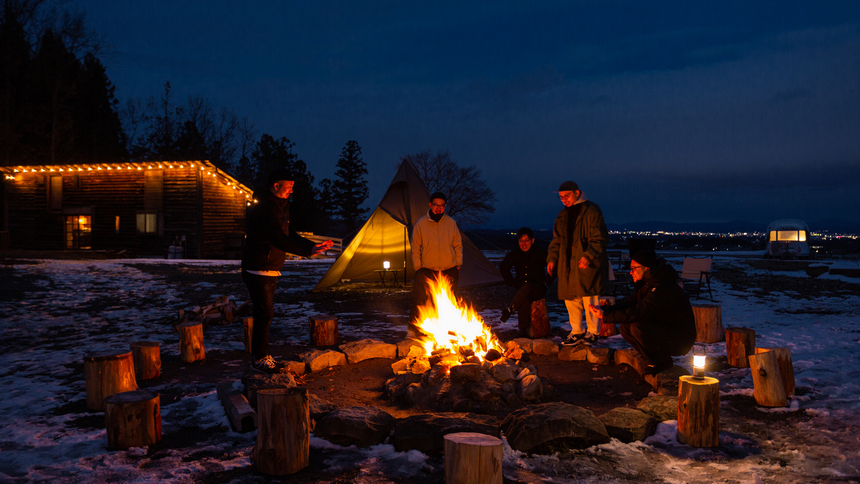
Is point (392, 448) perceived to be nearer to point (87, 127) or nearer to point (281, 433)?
point (281, 433)

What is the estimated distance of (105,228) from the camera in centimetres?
2197

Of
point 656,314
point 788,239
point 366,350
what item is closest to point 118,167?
point 366,350

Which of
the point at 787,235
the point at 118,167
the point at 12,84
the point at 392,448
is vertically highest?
the point at 12,84

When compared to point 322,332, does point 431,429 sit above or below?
below

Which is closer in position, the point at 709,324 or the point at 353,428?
the point at 353,428

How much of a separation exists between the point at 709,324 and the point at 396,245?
23.9 feet

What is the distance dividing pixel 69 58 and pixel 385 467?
121 ft

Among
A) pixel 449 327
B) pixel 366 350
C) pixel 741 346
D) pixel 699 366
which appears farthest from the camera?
pixel 366 350

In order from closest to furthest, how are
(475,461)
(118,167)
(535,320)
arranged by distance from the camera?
(475,461), (535,320), (118,167)

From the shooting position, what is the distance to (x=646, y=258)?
4418mm

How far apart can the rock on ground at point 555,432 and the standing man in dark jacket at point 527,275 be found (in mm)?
3064

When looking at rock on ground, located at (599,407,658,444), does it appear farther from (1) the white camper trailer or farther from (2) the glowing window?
(2) the glowing window

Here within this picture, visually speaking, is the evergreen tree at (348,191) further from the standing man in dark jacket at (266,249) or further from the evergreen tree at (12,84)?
the standing man in dark jacket at (266,249)

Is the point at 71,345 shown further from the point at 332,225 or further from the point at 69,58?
the point at 332,225
